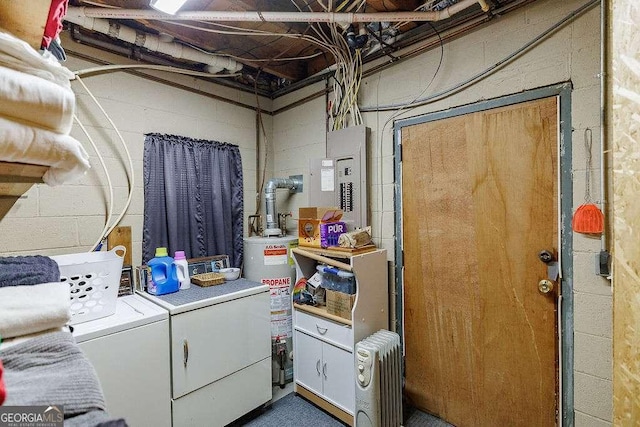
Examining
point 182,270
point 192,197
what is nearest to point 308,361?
point 182,270

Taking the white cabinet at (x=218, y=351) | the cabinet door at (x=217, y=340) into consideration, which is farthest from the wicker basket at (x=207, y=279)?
the cabinet door at (x=217, y=340)

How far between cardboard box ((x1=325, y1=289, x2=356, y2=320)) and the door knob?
39.9 inches

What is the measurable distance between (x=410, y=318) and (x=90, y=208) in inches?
89.0

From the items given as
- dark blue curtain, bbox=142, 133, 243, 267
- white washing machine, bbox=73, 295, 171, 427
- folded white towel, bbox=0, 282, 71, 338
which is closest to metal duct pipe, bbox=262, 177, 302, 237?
dark blue curtain, bbox=142, 133, 243, 267

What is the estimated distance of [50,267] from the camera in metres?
0.92

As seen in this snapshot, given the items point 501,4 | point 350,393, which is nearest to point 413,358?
point 350,393

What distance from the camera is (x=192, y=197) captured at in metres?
2.47

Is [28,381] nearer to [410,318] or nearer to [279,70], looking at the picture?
[410,318]

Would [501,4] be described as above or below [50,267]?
above

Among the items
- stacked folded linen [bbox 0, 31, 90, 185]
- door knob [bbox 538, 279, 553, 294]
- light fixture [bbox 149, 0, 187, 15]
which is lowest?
door knob [bbox 538, 279, 553, 294]

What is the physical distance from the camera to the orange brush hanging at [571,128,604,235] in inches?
57.4

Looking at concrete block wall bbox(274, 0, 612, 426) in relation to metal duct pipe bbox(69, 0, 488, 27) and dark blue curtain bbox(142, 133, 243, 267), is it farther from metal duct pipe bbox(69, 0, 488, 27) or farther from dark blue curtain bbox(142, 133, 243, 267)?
dark blue curtain bbox(142, 133, 243, 267)

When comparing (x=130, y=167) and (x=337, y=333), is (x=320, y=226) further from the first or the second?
(x=130, y=167)

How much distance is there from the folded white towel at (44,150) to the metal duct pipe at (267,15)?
1540 mm
